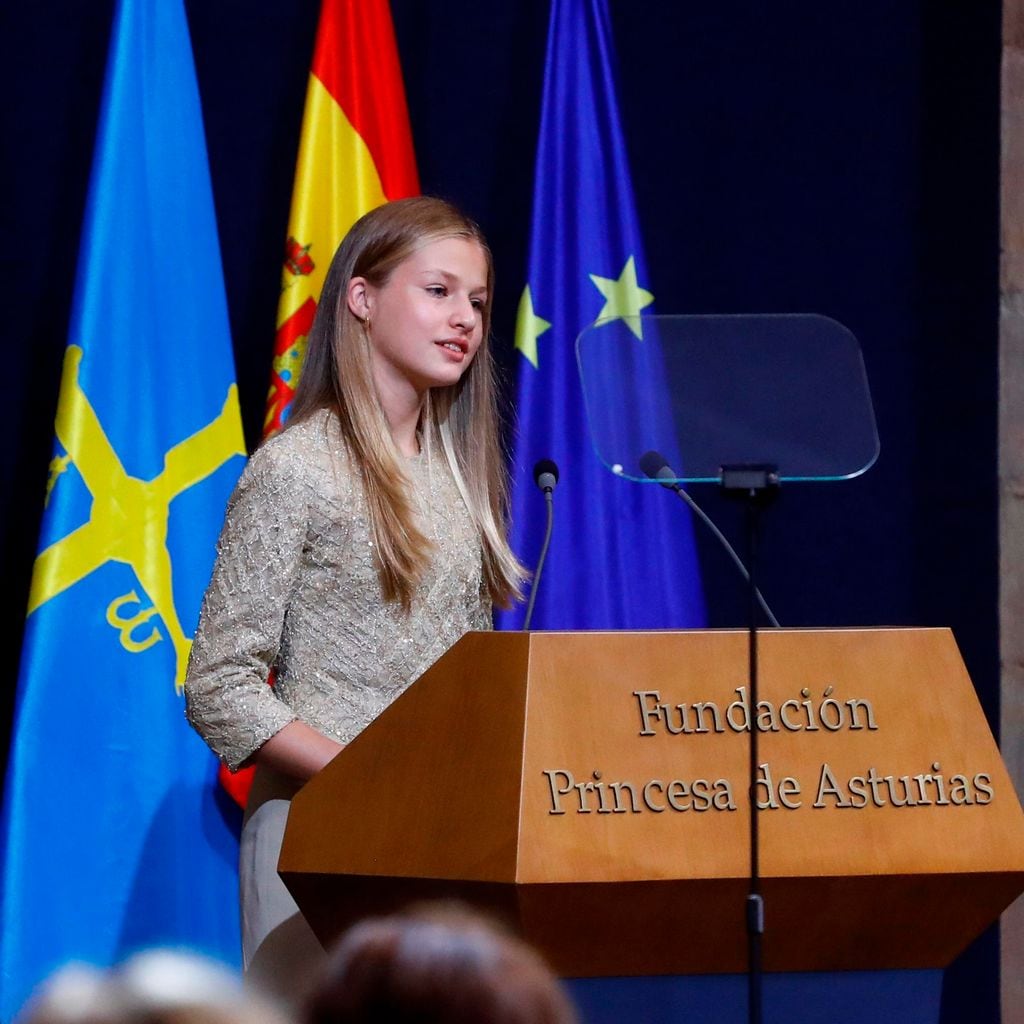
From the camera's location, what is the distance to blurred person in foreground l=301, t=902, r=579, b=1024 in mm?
838

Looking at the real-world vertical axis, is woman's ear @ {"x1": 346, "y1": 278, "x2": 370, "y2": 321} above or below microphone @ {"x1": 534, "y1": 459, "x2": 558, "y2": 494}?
above

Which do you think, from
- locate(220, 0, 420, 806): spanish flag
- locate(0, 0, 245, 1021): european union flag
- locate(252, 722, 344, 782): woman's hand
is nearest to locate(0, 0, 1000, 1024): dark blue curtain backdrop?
locate(220, 0, 420, 806): spanish flag

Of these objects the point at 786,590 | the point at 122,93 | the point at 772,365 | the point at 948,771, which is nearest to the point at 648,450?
the point at 772,365

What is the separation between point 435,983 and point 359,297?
196 centimetres

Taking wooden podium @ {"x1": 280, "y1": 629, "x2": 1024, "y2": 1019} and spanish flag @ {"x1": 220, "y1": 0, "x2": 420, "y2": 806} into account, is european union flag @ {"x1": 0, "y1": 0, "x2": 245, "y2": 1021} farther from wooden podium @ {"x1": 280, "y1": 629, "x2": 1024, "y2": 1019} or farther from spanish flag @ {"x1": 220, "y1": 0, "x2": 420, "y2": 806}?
wooden podium @ {"x1": 280, "y1": 629, "x2": 1024, "y2": 1019}

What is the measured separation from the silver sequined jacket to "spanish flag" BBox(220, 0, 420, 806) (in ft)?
3.90

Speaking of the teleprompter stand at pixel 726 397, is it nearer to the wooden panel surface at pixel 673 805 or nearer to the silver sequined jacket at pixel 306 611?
the wooden panel surface at pixel 673 805

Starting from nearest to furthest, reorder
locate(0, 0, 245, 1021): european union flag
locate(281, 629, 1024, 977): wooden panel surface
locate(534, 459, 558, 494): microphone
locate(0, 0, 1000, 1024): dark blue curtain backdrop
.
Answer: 1. locate(281, 629, 1024, 977): wooden panel surface
2. locate(534, 459, 558, 494): microphone
3. locate(0, 0, 245, 1021): european union flag
4. locate(0, 0, 1000, 1024): dark blue curtain backdrop

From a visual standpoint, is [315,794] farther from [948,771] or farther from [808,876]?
[948,771]

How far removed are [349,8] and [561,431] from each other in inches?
43.5

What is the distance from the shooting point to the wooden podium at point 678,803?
5.87ft

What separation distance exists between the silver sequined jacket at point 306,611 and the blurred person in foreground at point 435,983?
1445 millimetres

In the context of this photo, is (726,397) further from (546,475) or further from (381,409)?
(381,409)

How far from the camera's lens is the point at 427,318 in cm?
262
